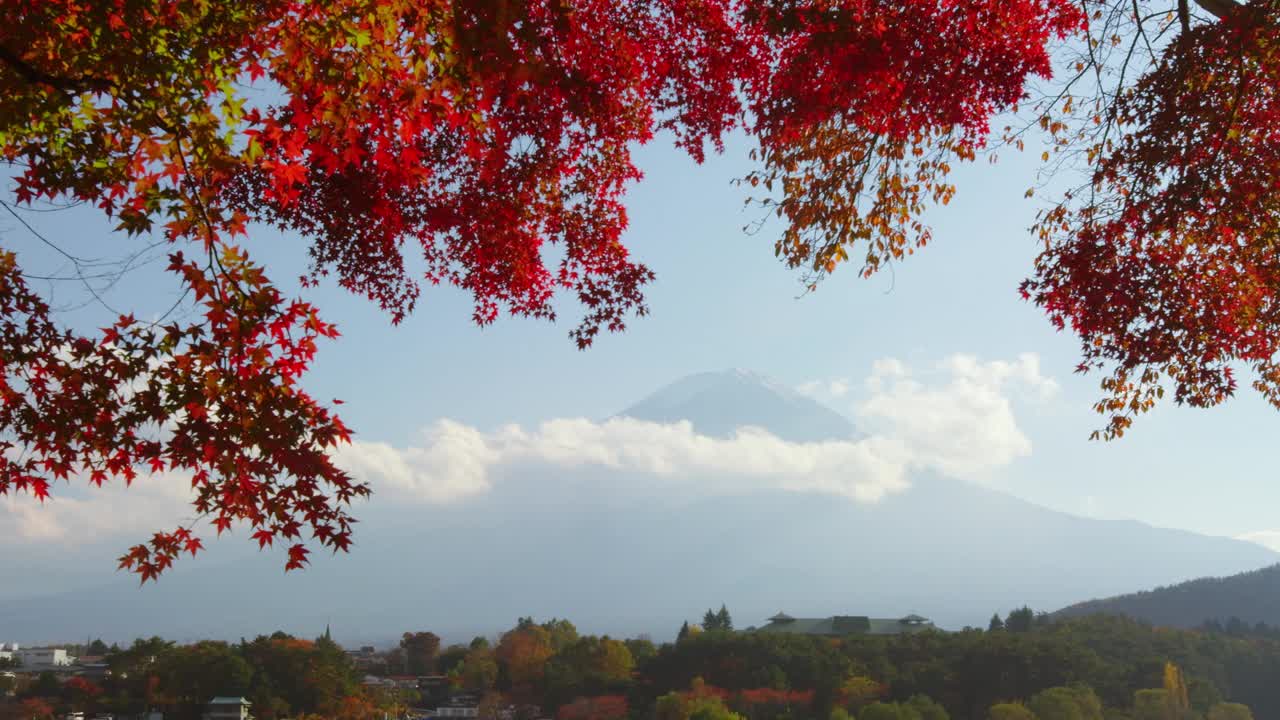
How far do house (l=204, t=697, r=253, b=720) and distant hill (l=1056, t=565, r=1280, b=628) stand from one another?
6054cm

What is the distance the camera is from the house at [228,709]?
1198 inches

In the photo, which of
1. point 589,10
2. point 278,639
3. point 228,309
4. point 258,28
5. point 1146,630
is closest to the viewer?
point 228,309

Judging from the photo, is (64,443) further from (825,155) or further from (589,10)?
(825,155)

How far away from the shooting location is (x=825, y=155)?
652 cm

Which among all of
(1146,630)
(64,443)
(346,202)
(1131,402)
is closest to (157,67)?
(64,443)

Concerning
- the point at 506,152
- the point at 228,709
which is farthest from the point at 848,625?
the point at 506,152

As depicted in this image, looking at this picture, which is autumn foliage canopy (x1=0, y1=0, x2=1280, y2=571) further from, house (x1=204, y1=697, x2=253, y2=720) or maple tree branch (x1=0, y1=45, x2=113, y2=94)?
house (x1=204, y1=697, x2=253, y2=720)

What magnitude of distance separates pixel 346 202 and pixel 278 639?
33.4 m

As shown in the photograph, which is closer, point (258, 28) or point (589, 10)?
point (258, 28)

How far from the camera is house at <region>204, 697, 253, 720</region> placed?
30438 mm

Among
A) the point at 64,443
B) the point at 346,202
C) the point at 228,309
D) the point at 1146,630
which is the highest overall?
the point at 346,202

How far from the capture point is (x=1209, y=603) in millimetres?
74312

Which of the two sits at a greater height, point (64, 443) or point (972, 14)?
point (972, 14)

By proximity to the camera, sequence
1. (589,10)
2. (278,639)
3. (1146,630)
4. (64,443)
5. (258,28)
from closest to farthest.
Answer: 1. (258,28)
2. (64,443)
3. (589,10)
4. (278,639)
5. (1146,630)
